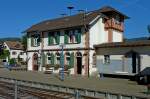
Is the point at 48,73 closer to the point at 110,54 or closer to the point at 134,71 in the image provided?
the point at 110,54

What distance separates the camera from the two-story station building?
35531mm

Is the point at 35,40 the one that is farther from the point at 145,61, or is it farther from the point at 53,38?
the point at 145,61

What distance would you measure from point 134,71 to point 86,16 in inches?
423

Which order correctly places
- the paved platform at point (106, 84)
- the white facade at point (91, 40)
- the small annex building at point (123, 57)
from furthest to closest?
the white facade at point (91, 40), the small annex building at point (123, 57), the paved platform at point (106, 84)

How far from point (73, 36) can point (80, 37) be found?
1.27 metres

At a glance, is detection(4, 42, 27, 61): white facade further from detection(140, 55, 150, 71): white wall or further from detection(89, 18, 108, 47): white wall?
detection(140, 55, 150, 71): white wall

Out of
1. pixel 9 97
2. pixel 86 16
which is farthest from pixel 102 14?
pixel 9 97

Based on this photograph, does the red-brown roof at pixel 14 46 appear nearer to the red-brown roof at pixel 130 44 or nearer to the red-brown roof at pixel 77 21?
the red-brown roof at pixel 77 21

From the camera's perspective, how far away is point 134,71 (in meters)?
30.3

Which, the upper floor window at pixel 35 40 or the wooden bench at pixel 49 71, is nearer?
the wooden bench at pixel 49 71

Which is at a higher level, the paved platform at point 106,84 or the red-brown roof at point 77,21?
the red-brown roof at point 77,21

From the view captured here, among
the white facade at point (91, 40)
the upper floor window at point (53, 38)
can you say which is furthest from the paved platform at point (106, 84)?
the upper floor window at point (53, 38)

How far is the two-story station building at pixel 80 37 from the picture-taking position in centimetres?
3553

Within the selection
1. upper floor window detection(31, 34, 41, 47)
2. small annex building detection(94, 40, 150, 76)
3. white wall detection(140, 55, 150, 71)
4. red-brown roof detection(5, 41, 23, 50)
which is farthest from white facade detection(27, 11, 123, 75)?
red-brown roof detection(5, 41, 23, 50)
